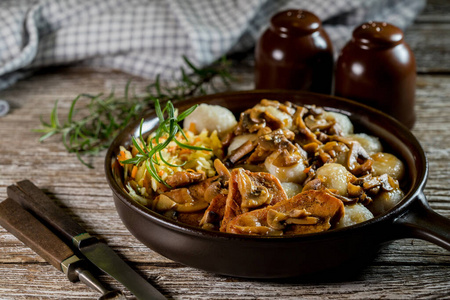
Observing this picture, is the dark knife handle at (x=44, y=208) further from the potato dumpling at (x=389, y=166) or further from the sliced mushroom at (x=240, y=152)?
the potato dumpling at (x=389, y=166)

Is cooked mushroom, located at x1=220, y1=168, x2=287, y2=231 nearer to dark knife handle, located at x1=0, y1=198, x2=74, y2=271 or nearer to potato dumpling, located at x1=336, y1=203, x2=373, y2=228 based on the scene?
potato dumpling, located at x1=336, y1=203, x2=373, y2=228

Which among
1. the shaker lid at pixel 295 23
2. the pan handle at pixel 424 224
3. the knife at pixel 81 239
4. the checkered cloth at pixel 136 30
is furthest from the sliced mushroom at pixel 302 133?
the checkered cloth at pixel 136 30

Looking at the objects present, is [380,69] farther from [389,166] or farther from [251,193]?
[251,193]

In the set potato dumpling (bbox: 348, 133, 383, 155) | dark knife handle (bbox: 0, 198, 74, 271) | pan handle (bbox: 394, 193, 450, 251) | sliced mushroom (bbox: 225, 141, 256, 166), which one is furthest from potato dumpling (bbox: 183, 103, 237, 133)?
pan handle (bbox: 394, 193, 450, 251)

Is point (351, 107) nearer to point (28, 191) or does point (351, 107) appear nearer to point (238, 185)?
point (238, 185)

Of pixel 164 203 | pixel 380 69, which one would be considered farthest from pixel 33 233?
pixel 380 69

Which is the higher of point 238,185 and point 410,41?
point 238,185

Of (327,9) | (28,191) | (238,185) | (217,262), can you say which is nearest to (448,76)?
(327,9)
